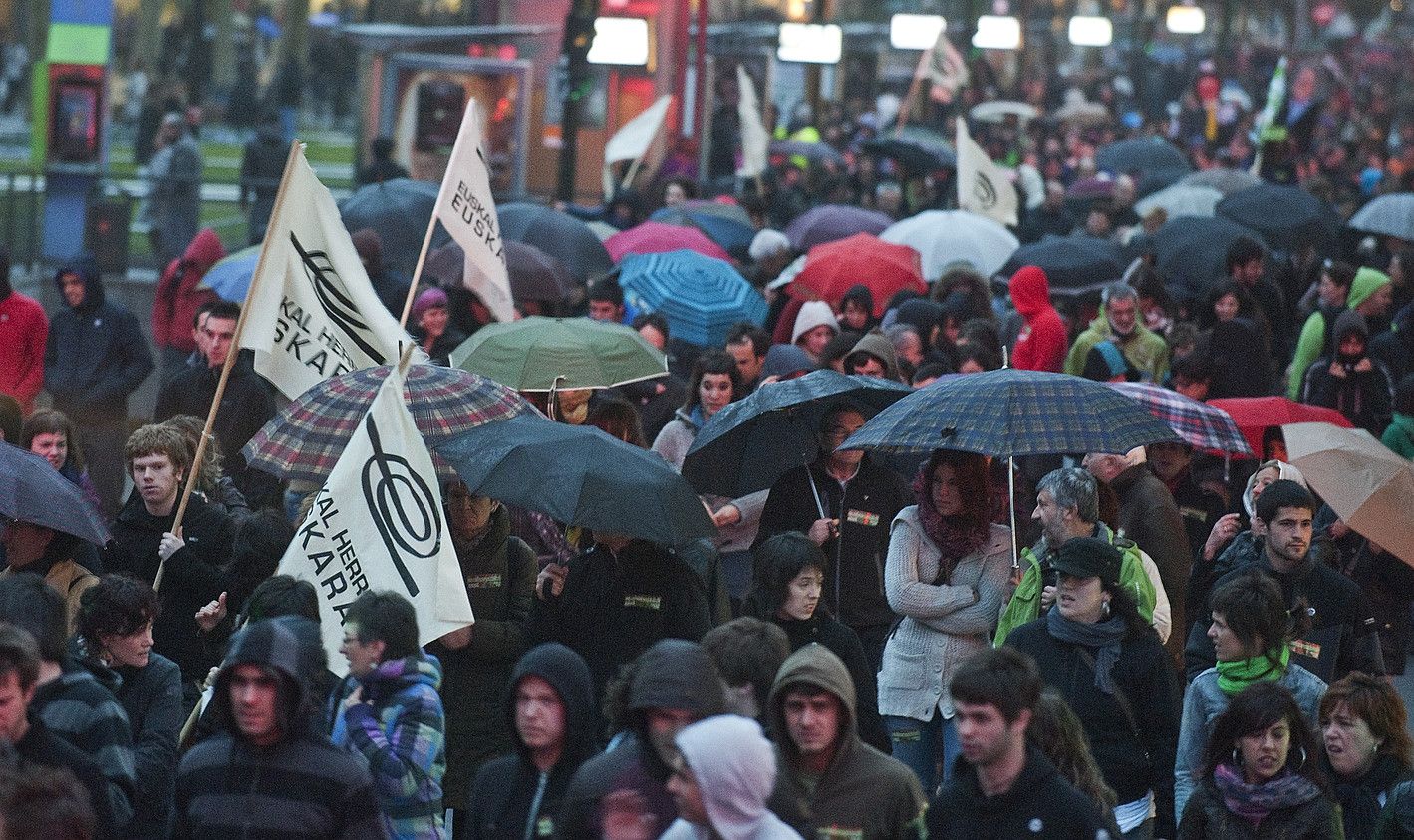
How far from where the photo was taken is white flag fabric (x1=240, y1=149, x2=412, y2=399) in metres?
8.91

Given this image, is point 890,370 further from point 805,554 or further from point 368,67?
point 368,67

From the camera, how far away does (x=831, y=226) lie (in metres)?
19.4

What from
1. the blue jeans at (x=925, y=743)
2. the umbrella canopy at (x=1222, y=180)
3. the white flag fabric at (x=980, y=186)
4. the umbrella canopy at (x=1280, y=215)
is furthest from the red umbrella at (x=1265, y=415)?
the umbrella canopy at (x=1222, y=180)

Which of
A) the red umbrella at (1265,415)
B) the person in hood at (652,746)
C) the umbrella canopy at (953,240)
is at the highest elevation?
the umbrella canopy at (953,240)

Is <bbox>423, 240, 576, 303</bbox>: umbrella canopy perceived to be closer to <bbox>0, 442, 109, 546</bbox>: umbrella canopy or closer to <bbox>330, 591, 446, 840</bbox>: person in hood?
<bbox>0, 442, 109, 546</bbox>: umbrella canopy

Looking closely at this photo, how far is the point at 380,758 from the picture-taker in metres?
6.25

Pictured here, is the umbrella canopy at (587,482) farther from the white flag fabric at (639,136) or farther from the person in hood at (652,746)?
the white flag fabric at (639,136)

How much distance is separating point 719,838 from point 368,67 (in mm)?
21857

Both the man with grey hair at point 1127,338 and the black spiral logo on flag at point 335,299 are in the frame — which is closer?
the black spiral logo on flag at point 335,299

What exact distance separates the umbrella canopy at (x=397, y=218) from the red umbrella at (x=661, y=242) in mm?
1314

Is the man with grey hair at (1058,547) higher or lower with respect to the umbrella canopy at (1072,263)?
lower

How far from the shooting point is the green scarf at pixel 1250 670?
752cm

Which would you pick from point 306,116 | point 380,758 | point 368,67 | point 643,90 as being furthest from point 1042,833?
point 306,116

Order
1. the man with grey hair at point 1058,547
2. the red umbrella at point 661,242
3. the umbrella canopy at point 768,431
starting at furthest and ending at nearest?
the red umbrella at point 661,242 < the umbrella canopy at point 768,431 < the man with grey hair at point 1058,547
